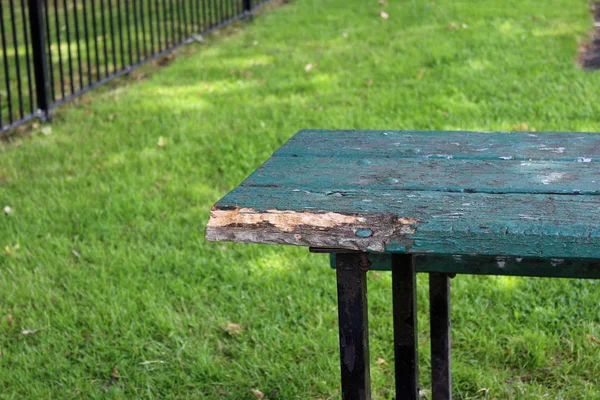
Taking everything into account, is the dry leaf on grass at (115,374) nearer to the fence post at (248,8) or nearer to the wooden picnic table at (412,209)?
the wooden picnic table at (412,209)

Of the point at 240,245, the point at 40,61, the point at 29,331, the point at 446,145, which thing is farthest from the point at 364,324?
the point at 40,61

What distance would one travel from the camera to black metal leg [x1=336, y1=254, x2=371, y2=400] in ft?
5.85

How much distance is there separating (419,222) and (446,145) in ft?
→ 2.09

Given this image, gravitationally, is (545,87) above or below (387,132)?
below

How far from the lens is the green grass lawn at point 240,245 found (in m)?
2.90

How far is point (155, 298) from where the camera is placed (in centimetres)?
337

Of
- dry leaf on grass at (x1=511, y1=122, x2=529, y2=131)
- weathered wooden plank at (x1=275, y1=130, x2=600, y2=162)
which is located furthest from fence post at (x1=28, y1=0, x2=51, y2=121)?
weathered wooden plank at (x1=275, y1=130, x2=600, y2=162)

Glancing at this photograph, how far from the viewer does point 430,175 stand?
6.31 ft

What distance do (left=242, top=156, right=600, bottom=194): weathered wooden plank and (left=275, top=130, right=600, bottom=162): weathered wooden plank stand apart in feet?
0.19

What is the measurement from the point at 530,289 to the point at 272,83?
3.19 meters

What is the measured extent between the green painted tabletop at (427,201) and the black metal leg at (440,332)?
18.9 inches

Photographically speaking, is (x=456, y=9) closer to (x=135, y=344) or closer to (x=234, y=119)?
(x=234, y=119)

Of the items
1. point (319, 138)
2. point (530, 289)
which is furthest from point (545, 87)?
point (319, 138)

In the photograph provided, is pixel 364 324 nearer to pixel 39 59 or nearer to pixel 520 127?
pixel 520 127
